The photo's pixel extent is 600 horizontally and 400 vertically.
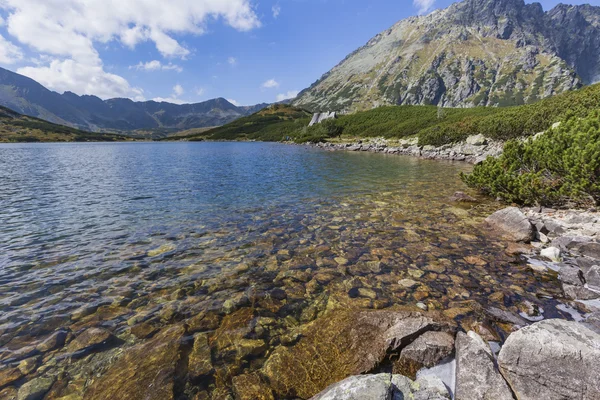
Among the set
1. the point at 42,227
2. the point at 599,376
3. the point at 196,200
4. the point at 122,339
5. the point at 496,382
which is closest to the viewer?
the point at 599,376

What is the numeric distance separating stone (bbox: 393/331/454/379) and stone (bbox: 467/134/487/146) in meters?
58.0

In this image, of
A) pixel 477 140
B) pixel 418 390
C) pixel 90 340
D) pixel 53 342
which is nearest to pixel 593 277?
pixel 418 390

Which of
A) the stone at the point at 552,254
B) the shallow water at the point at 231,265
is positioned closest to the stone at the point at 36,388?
the shallow water at the point at 231,265

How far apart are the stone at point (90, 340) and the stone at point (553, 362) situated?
8272mm

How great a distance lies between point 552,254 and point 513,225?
264cm

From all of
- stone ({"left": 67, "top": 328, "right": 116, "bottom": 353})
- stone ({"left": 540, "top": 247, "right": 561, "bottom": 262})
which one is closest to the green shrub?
stone ({"left": 540, "top": 247, "right": 561, "bottom": 262})

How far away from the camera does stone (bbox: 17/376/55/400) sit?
4949mm

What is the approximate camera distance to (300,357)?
5789 mm

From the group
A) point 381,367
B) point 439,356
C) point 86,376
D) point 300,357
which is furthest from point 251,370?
point 439,356

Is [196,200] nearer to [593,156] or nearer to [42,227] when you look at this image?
[42,227]

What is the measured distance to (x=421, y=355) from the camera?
5.37m

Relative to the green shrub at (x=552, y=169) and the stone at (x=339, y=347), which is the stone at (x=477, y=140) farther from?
the stone at (x=339, y=347)

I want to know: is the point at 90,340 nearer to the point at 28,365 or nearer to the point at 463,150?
the point at 28,365

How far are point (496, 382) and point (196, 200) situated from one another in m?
19.4
